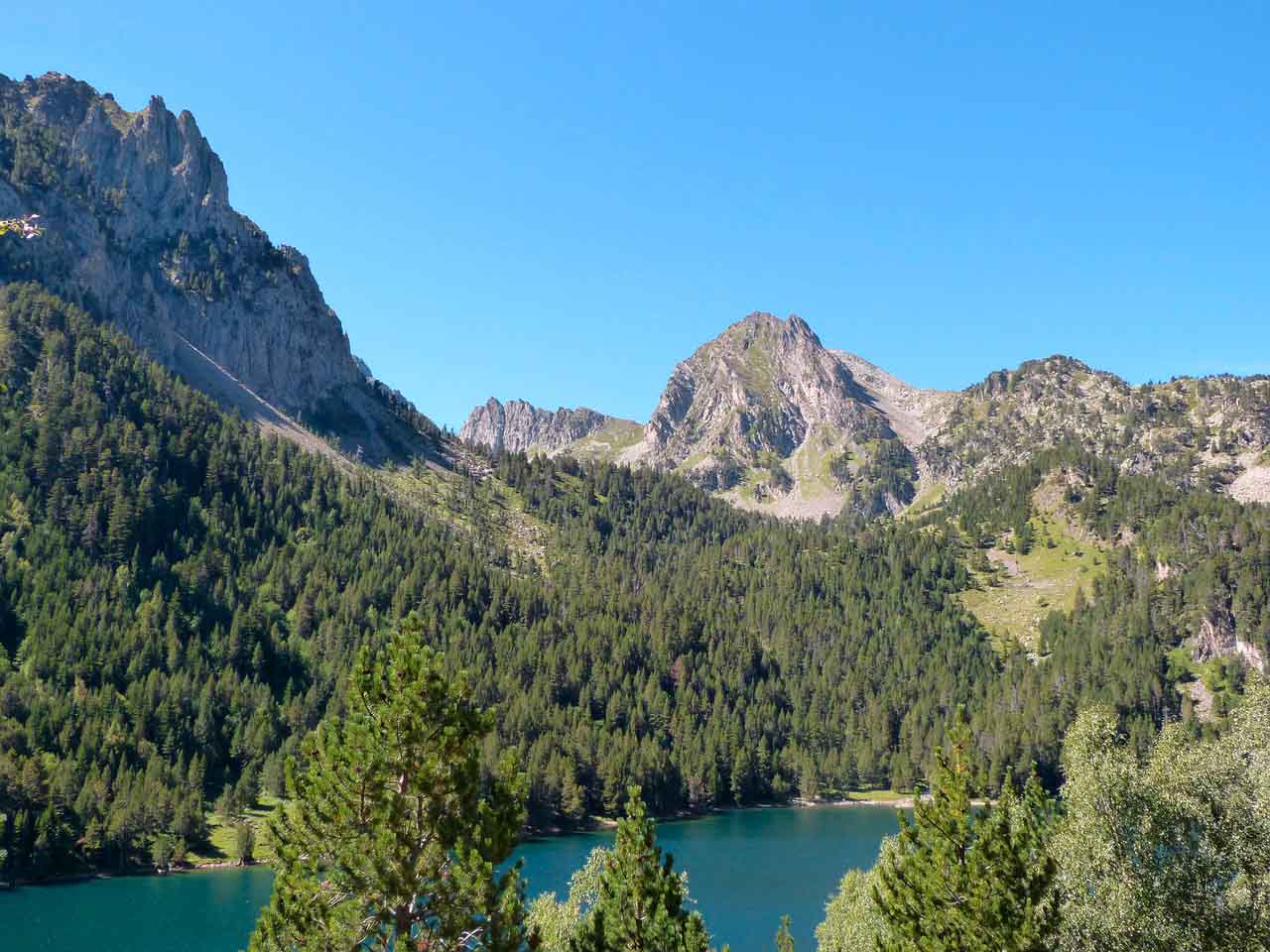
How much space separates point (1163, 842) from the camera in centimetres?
3391

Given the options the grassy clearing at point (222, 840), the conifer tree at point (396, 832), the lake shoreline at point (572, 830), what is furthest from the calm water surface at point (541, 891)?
the conifer tree at point (396, 832)

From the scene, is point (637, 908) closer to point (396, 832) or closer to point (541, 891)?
point (396, 832)

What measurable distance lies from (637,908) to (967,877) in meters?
11.7

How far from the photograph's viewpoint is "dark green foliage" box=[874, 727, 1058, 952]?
29844 millimetres

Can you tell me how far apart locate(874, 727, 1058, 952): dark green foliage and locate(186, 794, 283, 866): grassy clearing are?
10604cm

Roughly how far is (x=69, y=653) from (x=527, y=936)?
163 metres

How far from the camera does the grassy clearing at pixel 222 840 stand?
126 metres

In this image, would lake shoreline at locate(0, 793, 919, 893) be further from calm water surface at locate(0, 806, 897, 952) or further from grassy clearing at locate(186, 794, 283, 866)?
calm water surface at locate(0, 806, 897, 952)

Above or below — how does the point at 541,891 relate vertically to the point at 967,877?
below

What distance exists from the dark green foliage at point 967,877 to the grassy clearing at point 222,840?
106 m

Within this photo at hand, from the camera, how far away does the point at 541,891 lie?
103750 mm

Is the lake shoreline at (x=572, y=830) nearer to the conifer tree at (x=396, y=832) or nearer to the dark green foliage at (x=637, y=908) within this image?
the dark green foliage at (x=637, y=908)

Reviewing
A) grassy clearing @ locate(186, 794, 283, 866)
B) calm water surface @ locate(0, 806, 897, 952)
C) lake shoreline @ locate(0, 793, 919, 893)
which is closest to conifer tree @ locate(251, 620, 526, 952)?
lake shoreline @ locate(0, 793, 919, 893)

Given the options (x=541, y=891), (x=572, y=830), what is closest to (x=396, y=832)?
(x=541, y=891)
